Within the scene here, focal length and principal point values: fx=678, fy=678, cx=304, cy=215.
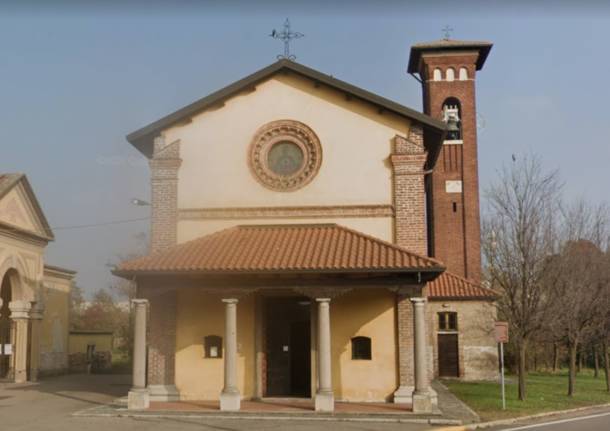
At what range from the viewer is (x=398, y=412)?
16016mm

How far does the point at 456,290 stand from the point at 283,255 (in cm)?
1543

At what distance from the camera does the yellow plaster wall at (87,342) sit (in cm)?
3794

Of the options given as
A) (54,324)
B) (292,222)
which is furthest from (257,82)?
(54,324)

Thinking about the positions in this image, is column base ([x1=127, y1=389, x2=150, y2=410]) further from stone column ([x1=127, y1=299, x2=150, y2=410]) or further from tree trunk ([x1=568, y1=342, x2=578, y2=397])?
tree trunk ([x1=568, y1=342, x2=578, y2=397])

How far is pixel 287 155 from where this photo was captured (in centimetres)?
1981

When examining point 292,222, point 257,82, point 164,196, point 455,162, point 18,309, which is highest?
point 455,162

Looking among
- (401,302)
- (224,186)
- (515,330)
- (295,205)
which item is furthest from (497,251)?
(224,186)

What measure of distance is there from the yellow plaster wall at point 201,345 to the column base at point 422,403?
15.3 feet

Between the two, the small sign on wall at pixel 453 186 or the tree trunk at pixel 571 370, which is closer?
the tree trunk at pixel 571 370

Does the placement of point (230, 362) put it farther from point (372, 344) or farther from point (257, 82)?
point (257, 82)

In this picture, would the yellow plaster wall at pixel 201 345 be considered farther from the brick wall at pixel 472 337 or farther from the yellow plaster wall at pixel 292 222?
the brick wall at pixel 472 337

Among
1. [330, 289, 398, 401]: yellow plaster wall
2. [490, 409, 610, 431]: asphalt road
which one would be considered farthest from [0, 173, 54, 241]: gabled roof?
[490, 409, 610, 431]: asphalt road

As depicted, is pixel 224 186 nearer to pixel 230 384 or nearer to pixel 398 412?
pixel 230 384

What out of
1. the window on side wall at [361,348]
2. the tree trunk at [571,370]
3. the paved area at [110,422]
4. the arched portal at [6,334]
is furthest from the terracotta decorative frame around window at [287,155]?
the arched portal at [6,334]
